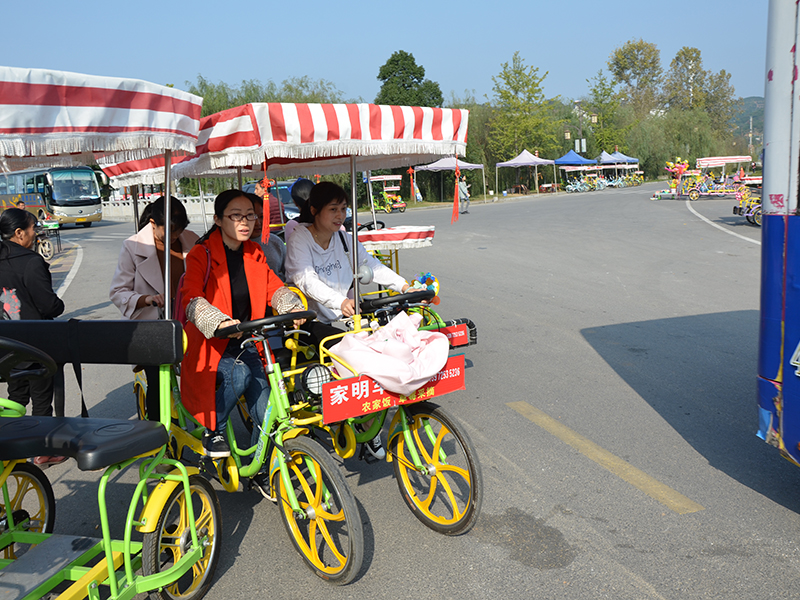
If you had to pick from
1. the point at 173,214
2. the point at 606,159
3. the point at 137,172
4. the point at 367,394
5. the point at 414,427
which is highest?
the point at 606,159

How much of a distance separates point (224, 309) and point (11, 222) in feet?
6.44

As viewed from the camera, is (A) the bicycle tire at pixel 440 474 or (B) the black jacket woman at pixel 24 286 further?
(B) the black jacket woman at pixel 24 286

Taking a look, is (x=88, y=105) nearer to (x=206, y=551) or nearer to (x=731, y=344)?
(x=206, y=551)

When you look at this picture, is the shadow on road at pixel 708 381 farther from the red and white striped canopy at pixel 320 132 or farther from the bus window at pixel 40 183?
the bus window at pixel 40 183

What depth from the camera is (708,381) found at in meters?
5.60

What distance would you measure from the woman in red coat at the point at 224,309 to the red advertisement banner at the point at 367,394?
78 cm

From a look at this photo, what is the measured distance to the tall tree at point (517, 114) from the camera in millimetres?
51938

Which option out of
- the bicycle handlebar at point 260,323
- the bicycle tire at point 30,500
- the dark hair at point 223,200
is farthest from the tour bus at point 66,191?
the bicycle handlebar at point 260,323

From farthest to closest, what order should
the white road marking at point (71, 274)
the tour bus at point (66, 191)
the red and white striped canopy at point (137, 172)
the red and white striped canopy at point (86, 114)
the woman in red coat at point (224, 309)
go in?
the tour bus at point (66, 191) < the white road marking at point (71, 274) < the red and white striped canopy at point (137, 172) < the woman in red coat at point (224, 309) < the red and white striped canopy at point (86, 114)

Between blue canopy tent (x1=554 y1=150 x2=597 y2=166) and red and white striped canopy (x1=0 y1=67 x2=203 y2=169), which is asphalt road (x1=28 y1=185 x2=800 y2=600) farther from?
blue canopy tent (x1=554 y1=150 x2=597 y2=166)

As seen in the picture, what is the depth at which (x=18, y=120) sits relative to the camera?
2.37 metres

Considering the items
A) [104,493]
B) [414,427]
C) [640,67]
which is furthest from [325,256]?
[640,67]

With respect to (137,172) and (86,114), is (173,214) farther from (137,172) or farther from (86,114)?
(86,114)

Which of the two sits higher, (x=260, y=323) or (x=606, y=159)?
(x=606, y=159)
